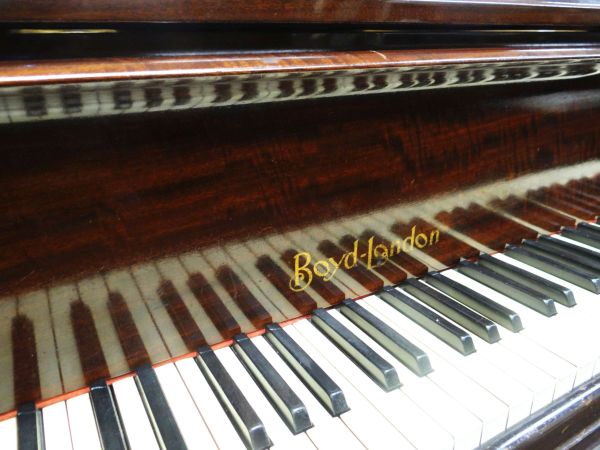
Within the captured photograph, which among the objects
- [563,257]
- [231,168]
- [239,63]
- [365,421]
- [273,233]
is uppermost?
[239,63]

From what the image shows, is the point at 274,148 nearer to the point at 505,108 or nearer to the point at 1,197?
the point at 1,197

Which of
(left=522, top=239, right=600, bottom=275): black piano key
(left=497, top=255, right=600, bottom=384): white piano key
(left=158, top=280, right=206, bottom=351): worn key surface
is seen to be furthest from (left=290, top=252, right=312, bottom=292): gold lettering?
(left=522, top=239, right=600, bottom=275): black piano key

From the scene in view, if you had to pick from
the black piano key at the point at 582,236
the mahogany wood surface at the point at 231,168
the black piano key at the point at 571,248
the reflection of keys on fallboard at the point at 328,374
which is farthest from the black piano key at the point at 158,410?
the black piano key at the point at 582,236

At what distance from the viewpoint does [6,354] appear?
0.74 metres

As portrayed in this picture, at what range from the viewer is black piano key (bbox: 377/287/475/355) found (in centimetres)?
91

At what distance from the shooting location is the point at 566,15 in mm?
965

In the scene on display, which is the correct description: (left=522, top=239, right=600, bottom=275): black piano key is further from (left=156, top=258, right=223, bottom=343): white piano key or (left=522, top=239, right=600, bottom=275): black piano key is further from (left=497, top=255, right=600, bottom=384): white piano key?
(left=156, top=258, right=223, bottom=343): white piano key

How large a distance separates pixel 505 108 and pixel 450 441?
31.1 inches

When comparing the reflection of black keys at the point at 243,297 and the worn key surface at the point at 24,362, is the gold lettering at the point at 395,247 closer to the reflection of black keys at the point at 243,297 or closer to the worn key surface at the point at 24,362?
the reflection of black keys at the point at 243,297

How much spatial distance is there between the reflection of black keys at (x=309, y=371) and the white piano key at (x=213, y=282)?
6cm

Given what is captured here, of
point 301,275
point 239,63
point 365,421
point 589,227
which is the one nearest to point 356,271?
point 301,275

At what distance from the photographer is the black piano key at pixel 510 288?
1.03m

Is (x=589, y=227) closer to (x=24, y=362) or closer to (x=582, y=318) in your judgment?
(x=582, y=318)

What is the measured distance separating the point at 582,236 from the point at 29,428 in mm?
1406
